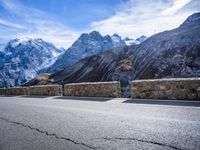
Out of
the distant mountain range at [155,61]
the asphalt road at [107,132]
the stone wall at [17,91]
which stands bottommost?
the asphalt road at [107,132]

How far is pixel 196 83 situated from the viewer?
29.5 ft

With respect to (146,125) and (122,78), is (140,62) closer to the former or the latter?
(122,78)

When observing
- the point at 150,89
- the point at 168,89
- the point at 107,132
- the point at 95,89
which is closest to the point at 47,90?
the point at 95,89

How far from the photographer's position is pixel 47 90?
1622 cm

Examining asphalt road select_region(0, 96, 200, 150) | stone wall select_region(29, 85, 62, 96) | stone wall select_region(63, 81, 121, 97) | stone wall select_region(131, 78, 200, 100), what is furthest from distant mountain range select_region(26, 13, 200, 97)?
asphalt road select_region(0, 96, 200, 150)

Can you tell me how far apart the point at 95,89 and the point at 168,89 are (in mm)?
4450

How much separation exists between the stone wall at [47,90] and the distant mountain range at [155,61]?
30.9 meters

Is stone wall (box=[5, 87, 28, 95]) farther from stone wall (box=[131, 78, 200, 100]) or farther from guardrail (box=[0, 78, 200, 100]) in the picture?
stone wall (box=[131, 78, 200, 100])

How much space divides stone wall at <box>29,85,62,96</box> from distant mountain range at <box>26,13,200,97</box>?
30856 millimetres

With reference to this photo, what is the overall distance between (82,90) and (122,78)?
174 feet

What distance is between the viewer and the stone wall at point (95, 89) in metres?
11.9

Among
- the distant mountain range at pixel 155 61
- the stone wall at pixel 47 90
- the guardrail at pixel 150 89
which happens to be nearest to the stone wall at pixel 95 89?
the guardrail at pixel 150 89

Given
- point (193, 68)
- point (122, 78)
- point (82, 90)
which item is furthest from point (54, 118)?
point (122, 78)

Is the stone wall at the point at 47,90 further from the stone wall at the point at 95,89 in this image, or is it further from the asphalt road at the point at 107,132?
the asphalt road at the point at 107,132
